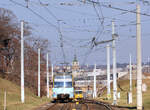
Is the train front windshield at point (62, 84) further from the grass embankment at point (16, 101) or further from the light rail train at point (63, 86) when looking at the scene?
the grass embankment at point (16, 101)

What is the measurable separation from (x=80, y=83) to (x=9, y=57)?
6479 centimetres

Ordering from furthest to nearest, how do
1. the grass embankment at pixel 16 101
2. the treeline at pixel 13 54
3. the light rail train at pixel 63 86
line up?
the treeline at pixel 13 54
the light rail train at pixel 63 86
the grass embankment at pixel 16 101

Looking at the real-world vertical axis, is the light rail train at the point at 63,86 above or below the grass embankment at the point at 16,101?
above

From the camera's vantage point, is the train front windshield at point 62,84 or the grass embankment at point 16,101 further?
the train front windshield at point 62,84

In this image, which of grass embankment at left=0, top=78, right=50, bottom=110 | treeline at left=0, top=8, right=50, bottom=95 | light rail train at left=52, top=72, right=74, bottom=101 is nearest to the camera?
grass embankment at left=0, top=78, right=50, bottom=110

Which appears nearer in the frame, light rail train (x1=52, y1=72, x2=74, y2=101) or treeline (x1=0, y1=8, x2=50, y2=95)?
light rail train (x1=52, y1=72, x2=74, y2=101)

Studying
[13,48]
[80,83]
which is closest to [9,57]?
[13,48]

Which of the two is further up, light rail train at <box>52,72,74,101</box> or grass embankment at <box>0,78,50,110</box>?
light rail train at <box>52,72,74,101</box>

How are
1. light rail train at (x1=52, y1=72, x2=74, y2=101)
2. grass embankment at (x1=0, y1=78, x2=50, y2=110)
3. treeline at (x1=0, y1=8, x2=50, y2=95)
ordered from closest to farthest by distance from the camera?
1. grass embankment at (x1=0, y1=78, x2=50, y2=110)
2. light rail train at (x1=52, y1=72, x2=74, y2=101)
3. treeline at (x1=0, y1=8, x2=50, y2=95)

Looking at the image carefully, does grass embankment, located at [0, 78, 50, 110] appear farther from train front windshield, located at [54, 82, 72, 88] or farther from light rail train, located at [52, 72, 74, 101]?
train front windshield, located at [54, 82, 72, 88]

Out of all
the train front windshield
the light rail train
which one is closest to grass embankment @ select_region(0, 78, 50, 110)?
the light rail train

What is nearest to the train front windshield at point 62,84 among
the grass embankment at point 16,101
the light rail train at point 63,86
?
the light rail train at point 63,86

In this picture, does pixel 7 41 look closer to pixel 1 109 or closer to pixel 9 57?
pixel 9 57

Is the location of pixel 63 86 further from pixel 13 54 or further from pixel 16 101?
pixel 13 54
